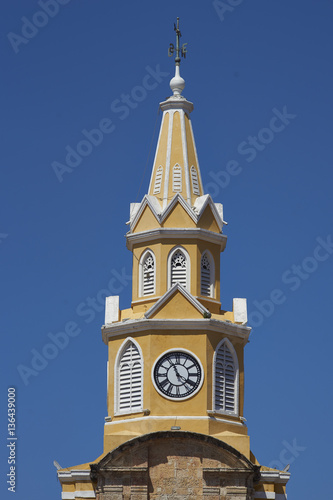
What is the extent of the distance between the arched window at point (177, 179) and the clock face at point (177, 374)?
8103mm

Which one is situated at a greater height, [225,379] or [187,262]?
[187,262]

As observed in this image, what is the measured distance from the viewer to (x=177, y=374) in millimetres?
64438

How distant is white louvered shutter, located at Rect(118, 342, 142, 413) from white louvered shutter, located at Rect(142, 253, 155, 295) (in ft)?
9.59

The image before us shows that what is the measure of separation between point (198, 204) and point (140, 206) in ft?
8.75

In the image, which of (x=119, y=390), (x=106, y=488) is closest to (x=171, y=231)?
(x=119, y=390)

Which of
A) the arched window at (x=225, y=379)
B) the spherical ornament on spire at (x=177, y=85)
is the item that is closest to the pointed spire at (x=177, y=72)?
the spherical ornament on spire at (x=177, y=85)

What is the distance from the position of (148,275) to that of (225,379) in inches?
239

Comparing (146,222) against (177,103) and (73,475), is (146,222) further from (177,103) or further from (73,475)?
(73,475)

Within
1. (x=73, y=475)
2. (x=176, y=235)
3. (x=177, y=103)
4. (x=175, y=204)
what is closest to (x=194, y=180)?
(x=175, y=204)

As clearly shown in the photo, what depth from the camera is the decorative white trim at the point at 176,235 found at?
2645 inches

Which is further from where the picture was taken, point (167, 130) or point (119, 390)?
point (167, 130)

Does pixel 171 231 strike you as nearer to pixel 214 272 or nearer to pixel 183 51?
pixel 214 272

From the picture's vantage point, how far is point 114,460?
62281mm

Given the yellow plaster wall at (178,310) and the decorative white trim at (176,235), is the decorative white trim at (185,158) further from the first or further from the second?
the yellow plaster wall at (178,310)
